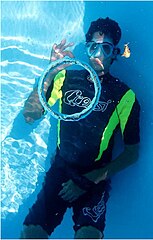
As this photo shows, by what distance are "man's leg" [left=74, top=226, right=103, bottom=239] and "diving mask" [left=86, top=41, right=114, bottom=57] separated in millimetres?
1764

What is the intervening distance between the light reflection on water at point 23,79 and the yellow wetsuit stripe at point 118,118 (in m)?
1.08

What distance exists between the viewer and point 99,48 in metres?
3.69

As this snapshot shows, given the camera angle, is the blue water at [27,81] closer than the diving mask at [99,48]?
No

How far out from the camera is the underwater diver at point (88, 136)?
3.62 meters

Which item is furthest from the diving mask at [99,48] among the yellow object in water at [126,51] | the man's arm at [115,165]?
the man's arm at [115,165]

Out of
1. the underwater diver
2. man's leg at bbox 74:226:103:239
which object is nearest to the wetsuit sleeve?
the underwater diver

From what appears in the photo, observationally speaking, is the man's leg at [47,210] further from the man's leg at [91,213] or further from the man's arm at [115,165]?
the man's arm at [115,165]

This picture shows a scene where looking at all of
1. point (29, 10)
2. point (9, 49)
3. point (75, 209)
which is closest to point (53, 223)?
point (75, 209)

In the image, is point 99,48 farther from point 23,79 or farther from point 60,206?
point 60,206

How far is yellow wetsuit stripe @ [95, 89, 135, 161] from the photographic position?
366 cm

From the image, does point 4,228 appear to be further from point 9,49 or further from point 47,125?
point 9,49

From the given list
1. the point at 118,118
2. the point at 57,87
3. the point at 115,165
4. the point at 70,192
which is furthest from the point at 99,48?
the point at 70,192

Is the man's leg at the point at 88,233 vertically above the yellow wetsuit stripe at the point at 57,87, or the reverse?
the yellow wetsuit stripe at the point at 57,87

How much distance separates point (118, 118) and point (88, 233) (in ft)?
3.98
